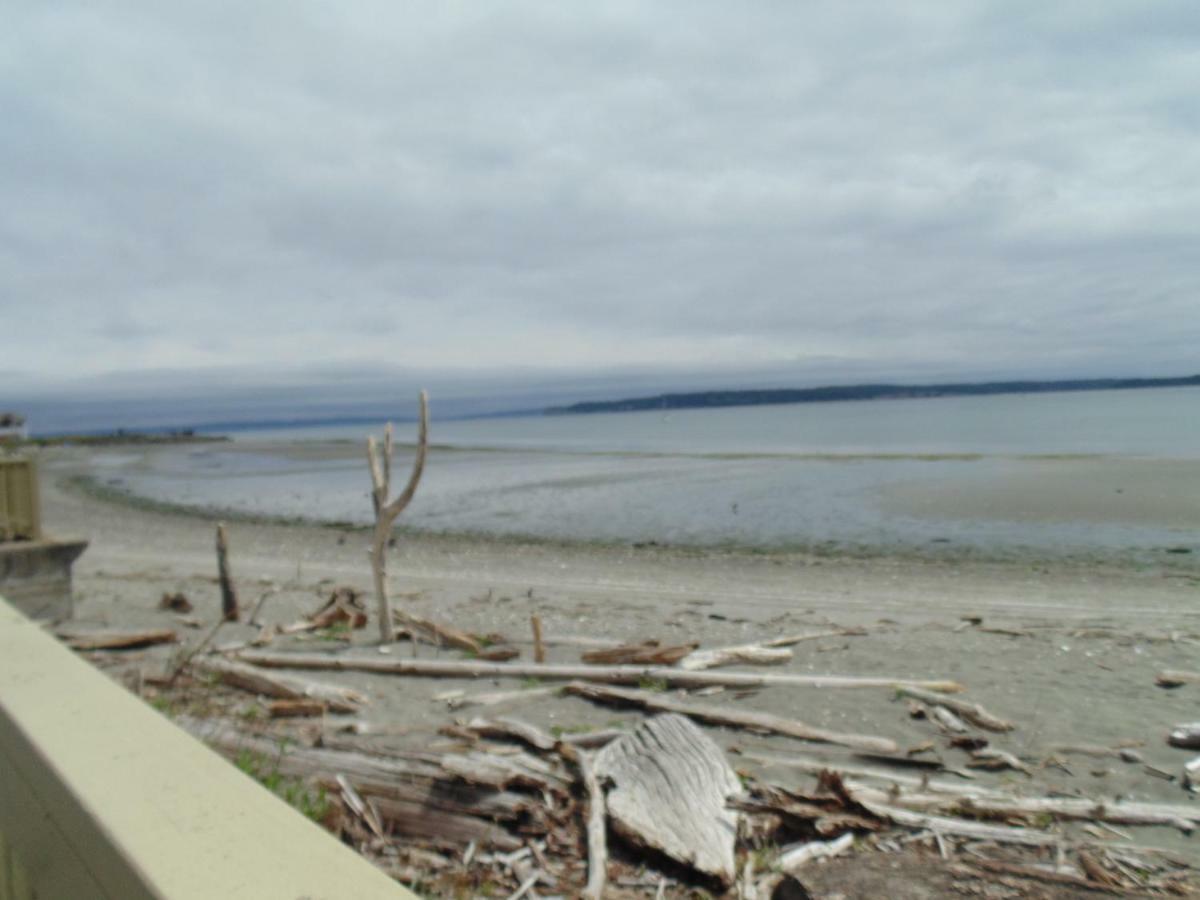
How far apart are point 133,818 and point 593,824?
3.46 meters

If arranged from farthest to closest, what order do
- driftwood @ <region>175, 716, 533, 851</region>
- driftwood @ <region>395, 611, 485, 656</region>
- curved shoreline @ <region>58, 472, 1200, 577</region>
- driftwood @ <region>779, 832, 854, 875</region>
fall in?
1. curved shoreline @ <region>58, 472, 1200, 577</region>
2. driftwood @ <region>395, 611, 485, 656</region>
3. driftwood @ <region>175, 716, 533, 851</region>
4. driftwood @ <region>779, 832, 854, 875</region>

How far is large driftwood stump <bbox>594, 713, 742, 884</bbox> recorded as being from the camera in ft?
14.1

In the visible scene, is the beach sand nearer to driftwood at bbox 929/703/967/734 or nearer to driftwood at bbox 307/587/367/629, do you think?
driftwood at bbox 929/703/967/734

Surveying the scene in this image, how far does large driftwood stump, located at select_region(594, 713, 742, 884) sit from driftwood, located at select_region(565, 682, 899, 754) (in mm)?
1274

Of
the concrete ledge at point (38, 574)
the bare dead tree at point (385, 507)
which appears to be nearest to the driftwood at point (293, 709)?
the bare dead tree at point (385, 507)

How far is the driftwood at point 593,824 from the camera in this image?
13.4ft

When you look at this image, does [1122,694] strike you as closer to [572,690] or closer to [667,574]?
[572,690]

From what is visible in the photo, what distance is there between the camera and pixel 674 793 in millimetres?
4781

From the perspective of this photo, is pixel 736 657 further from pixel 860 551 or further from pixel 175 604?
pixel 860 551

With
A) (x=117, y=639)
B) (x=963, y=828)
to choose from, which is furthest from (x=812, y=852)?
(x=117, y=639)

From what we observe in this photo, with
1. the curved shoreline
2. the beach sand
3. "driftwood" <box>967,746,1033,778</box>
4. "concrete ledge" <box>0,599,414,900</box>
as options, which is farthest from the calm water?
"concrete ledge" <box>0,599,414,900</box>

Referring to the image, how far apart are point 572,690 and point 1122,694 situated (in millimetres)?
4817

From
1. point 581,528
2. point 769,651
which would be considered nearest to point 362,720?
point 769,651

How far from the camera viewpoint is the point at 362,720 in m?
6.91
